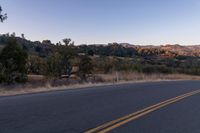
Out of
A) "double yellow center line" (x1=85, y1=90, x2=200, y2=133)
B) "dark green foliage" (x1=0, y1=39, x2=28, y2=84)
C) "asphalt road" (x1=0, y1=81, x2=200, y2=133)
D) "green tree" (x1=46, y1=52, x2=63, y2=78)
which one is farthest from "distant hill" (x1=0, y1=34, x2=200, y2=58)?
"double yellow center line" (x1=85, y1=90, x2=200, y2=133)

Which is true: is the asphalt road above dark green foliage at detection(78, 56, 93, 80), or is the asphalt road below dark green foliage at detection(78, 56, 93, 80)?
above

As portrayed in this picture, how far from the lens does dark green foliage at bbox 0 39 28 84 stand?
25756 mm

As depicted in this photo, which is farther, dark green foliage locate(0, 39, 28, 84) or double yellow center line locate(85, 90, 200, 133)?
dark green foliage locate(0, 39, 28, 84)

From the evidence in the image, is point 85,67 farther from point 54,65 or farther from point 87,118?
point 87,118

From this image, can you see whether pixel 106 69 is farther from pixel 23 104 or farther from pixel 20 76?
pixel 23 104

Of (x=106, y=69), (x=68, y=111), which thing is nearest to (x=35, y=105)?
(x=68, y=111)

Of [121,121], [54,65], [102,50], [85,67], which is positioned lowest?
[102,50]

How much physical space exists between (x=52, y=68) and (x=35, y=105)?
20617 millimetres

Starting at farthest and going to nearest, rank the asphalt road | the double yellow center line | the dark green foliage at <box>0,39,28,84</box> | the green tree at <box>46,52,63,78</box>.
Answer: the green tree at <box>46,52,63,78</box> → the dark green foliage at <box>0,39,28,84</box> → the asphalt road → the double yellow center line

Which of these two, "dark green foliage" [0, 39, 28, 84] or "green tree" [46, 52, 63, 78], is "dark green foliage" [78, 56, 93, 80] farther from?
"dark green foliage" [0, 39, 28, 84]

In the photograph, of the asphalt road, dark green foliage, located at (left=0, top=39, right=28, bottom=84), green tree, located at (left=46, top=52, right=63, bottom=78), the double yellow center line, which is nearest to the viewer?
the double yellow center line

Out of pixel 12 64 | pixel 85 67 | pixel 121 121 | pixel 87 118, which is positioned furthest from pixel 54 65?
pixel 121 121

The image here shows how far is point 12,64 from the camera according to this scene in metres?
27.8

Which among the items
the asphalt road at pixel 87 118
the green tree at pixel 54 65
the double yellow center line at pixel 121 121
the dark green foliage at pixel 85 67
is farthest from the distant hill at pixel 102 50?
the double yellow center line at pixel 121 121
